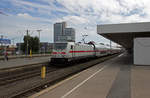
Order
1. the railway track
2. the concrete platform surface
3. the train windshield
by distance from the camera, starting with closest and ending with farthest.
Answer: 1. the railway track
2. the train windshield
3. the concrete platform surface

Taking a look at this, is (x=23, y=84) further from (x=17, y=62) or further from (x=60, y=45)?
(x=17, y=62)

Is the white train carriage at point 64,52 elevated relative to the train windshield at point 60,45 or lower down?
lower down

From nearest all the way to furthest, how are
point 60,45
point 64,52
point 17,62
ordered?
point 64,52 → point 60,45 → point 17,62

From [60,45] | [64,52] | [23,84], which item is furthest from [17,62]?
[23,84]

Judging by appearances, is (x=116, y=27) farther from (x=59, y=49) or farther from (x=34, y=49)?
(x=34, y=49)

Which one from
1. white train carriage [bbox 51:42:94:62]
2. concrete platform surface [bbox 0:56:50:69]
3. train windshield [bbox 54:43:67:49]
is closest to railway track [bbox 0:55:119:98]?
white train carriage [bbox 51:42:94:62]

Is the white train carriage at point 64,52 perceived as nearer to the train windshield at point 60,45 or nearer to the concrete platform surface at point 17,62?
the train windshield at point 60,45

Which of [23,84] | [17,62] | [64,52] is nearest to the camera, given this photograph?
[23,84]

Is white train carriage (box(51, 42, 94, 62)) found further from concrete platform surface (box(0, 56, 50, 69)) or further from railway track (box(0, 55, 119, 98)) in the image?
railway track (box(0, 55, 119, 98))

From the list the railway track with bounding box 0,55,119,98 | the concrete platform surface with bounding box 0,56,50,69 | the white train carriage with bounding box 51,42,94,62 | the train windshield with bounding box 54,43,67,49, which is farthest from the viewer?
the concrete platform surface with bounding box 0,56,50,69

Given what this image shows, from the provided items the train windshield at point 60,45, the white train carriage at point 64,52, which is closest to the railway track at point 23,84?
the white train carriage at point 64,52

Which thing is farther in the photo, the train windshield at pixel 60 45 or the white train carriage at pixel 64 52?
the train windshield at pixel 60 45

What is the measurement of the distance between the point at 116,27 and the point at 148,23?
3447 millimetres

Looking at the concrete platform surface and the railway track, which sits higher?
the concrete platform surface
